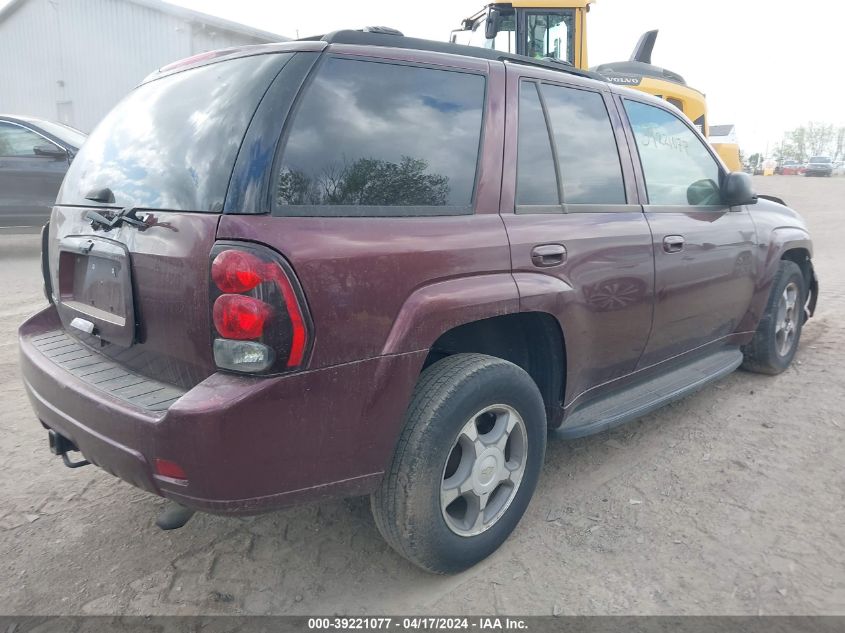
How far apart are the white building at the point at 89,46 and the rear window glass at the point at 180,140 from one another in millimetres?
16855

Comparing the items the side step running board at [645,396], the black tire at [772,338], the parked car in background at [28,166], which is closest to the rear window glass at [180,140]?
the side step running board at [645,396]

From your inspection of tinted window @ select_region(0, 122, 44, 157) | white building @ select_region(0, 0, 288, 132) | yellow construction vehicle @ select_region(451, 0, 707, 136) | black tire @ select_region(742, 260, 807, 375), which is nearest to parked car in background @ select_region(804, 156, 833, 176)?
white building @ select_region(0, 0, 288, 132)

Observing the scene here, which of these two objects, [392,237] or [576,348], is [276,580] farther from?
[576,348]

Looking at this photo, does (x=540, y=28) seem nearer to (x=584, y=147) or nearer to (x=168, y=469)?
(x=584, y=147)

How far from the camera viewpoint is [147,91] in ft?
8.36

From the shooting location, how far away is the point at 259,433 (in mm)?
1789

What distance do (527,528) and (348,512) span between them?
784 mm

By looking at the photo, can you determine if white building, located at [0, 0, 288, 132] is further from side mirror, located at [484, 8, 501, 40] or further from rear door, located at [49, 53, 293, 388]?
rear door, located at [49, 53, 293, 388]

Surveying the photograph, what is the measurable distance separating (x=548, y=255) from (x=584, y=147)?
2.33ft

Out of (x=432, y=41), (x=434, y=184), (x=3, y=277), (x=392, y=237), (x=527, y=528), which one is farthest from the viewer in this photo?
(x=3, y=277)

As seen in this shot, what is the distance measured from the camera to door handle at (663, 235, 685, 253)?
3.11 m

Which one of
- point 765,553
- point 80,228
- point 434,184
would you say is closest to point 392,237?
point 434,184

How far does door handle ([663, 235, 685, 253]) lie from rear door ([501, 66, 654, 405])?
15cm

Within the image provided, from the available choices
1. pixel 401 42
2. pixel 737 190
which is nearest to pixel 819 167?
pixel 737 190
